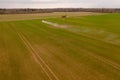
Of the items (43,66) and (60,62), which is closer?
(43,66)

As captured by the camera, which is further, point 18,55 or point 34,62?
point 18,55

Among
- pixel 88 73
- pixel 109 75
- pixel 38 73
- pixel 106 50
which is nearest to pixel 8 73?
pixel 38 73

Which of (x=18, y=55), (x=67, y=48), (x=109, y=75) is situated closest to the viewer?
(x=109, y=75)

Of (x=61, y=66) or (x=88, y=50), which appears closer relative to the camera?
(x=61, y=66)

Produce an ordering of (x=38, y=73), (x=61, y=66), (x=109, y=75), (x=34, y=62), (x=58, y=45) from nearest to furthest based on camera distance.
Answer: (x=109, y=75) < (x=38, y=73) < (x=61, y=66) < (x=34, y=62) < (x=58, y=45)

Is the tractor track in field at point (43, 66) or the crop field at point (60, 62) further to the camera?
the crop field at point (60, 62)

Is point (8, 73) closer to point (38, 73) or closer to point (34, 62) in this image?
point (38, 73)

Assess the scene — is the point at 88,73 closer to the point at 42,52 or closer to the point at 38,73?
the point at 38,73

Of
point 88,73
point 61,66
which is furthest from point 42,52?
point 88,73

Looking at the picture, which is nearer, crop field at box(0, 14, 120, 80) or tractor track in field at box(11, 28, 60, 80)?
tractor track in field at box(11, 28, 60, 80)
